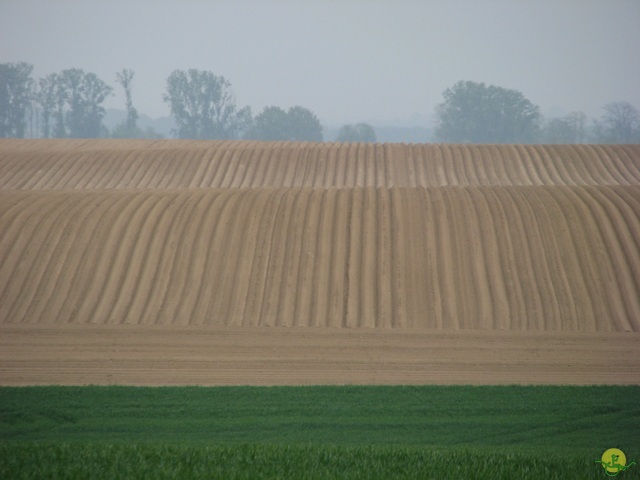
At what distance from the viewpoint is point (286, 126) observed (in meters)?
74.6

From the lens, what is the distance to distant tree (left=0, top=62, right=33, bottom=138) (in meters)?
62.3

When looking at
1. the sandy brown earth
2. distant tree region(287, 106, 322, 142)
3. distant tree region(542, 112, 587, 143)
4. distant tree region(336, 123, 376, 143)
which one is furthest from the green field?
distant tree region(542, 112, 587, 143)

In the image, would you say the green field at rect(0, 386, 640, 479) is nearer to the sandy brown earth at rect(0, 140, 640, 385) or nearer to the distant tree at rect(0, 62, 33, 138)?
the sandy brown earth at rect(0, 140, 640, 385)

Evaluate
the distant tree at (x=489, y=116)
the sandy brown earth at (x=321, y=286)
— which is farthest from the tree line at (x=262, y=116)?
the sandy brown earth at (x=321, y=286)

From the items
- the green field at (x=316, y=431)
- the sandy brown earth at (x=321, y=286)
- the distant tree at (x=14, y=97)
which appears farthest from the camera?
the distant tree at (x=14, y=97)

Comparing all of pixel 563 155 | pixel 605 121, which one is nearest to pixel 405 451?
pixel 563 155

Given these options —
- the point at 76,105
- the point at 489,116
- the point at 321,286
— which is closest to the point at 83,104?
the point at 76,105

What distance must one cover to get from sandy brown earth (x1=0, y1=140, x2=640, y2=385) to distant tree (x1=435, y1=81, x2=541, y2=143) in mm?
52555

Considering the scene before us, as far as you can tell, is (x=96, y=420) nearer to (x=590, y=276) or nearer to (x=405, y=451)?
(x=405, y=451)

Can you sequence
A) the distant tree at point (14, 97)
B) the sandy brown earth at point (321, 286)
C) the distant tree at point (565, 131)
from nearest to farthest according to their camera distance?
A: the sandy brown earth at point (321, 286)
the distant tree at point (14, 97)
the distant tree at point (565, 131)

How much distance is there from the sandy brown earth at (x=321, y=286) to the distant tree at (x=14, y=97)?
41.4m

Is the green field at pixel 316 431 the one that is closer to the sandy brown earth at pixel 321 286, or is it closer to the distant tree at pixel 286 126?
the sandy brown earth at pixel 321 286

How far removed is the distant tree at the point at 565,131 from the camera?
79.9 metres

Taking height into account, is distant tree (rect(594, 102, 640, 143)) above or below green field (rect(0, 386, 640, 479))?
below
